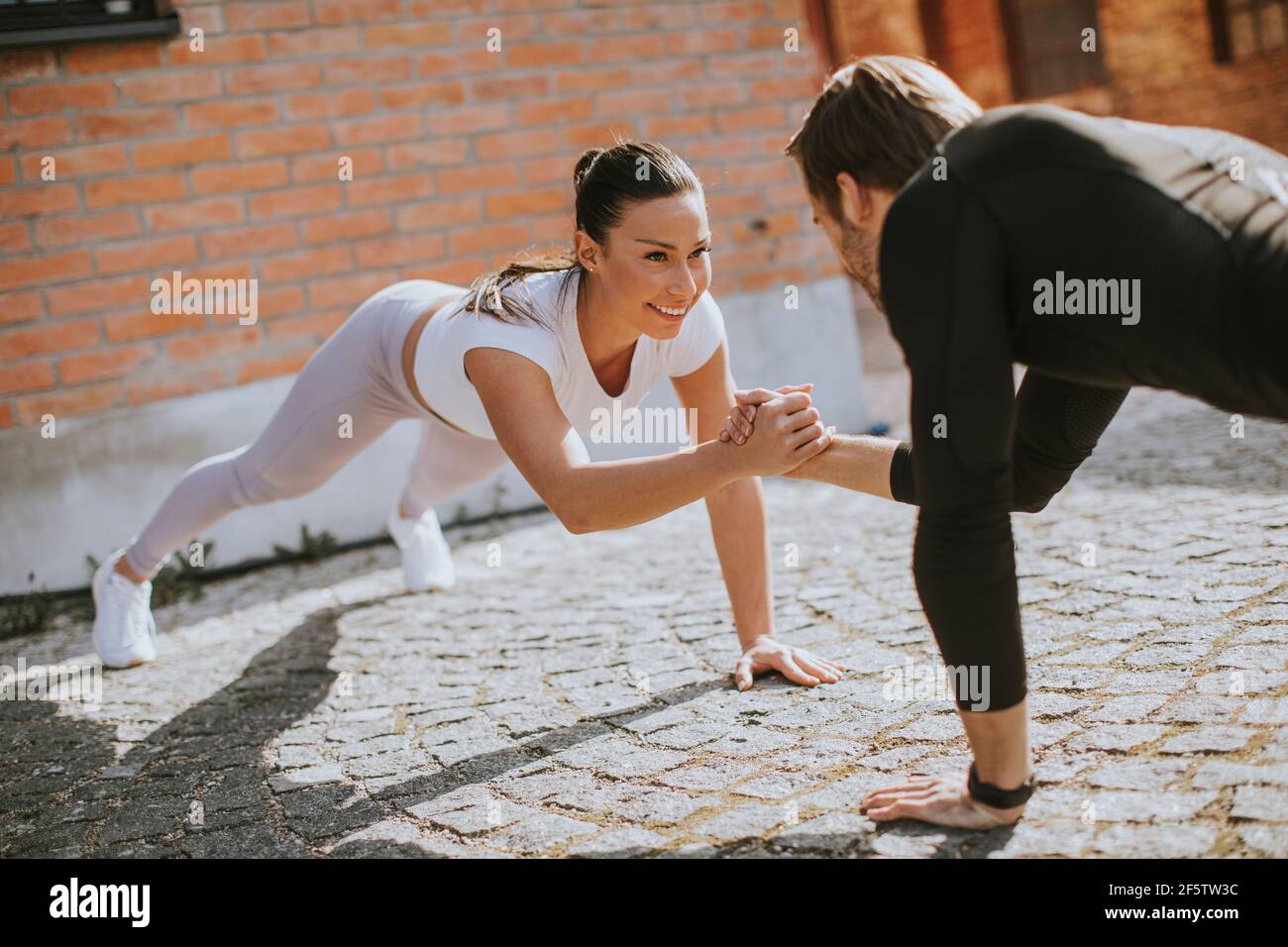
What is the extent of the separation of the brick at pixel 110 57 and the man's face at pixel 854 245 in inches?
166

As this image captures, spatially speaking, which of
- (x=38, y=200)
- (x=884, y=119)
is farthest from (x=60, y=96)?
(x=884, y=119)

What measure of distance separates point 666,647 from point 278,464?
1437 mm

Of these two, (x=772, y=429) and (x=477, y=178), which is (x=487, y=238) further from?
(x=772, y=429)

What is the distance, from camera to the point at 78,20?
531 cm

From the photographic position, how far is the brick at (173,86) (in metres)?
5.40

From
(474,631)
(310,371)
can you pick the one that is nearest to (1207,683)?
(474,631)

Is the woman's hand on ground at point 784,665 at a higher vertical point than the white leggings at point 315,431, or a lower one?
lower

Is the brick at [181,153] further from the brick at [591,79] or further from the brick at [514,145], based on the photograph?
the brick at [591,79]

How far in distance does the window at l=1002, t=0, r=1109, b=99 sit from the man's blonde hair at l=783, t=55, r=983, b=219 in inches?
432

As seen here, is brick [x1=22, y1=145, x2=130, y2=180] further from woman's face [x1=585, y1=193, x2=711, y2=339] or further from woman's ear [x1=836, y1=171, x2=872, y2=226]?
woman's ear [x1=836, y1=171, x2=872, y2=226]

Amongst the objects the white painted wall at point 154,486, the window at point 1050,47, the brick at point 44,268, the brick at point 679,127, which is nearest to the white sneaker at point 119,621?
the white painted wall at point 154,486

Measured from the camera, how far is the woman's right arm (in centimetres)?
268

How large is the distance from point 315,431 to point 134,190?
2.35 metres

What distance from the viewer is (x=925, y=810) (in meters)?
2.28
